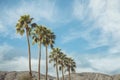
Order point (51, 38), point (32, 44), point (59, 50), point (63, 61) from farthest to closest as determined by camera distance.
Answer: point (63, 61), point (59, 50), point (51, 38), point (32, 44)

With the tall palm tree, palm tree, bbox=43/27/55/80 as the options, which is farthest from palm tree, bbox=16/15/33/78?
the tall palm tree

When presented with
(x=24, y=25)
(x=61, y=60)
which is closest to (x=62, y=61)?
(x=61, y=60)

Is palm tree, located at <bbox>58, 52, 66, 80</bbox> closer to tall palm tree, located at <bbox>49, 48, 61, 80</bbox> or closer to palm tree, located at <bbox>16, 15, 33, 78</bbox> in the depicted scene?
tall palm tree, located at <bbox>49, 48, 61, 80</bbox>

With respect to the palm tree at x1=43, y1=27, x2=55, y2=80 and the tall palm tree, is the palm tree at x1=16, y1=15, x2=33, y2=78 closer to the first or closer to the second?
the palm tree at x1=43, y1=27, x2=55, y2=80

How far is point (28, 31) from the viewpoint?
217 ft

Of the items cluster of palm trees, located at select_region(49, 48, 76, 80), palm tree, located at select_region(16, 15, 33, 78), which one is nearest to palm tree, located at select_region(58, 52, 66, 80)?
cluster of palm trees, located at select_region(49, 48, 76, 80)

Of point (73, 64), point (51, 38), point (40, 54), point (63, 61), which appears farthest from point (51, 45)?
point (73, 64)

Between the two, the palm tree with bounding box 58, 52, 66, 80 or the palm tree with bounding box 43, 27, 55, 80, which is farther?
the palm tree with bounding box 58, 52, 66, 80

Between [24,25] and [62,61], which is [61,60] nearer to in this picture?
[62,61]

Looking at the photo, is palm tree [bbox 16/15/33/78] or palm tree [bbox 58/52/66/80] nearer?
palm tree [bbox 16/15/33/78]

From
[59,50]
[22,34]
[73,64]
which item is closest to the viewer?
[22,34]

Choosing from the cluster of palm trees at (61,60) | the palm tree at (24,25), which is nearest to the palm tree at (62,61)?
the cluster of palm trees at (61,60)

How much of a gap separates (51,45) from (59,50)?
42.8 feet

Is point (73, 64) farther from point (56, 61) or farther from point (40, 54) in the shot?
point (40, 54)
